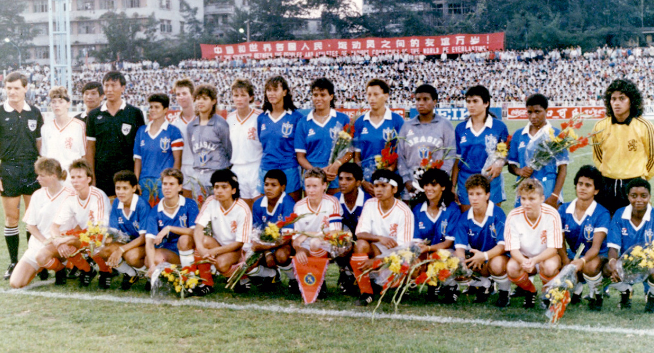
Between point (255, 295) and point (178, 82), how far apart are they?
2.44 m

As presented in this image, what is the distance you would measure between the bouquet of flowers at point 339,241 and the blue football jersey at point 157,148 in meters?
2.01

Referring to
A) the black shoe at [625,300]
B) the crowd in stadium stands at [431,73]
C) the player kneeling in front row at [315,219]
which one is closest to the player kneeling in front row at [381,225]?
the player kneeling in front row at [315,219]

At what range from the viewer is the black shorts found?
626 centimetres

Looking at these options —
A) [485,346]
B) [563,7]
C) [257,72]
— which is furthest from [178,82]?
[257,72]

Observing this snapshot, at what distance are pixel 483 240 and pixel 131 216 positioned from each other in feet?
10.5

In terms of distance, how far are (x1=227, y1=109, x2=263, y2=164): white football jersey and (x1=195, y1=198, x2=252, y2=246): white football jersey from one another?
0.68m

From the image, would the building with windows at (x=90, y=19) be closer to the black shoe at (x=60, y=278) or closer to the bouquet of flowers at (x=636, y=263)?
the black shoe at (x=60, y=278)

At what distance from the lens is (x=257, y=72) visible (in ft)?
145

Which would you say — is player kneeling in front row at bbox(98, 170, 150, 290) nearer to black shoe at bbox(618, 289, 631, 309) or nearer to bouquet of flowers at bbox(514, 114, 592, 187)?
bouquet of flowers at bbox(514, 114, 592, 187)

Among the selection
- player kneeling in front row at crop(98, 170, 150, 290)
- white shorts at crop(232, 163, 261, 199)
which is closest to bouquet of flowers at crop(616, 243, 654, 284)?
white shorts at crop(232, 163, 261, 199)

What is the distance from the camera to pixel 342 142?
226 inches

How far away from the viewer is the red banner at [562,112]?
1056 inches

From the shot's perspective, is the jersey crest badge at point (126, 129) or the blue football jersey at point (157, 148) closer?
the blue football jersey at point (157, 148)

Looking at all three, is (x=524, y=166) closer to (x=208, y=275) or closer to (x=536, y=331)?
(x=536, y=331)
